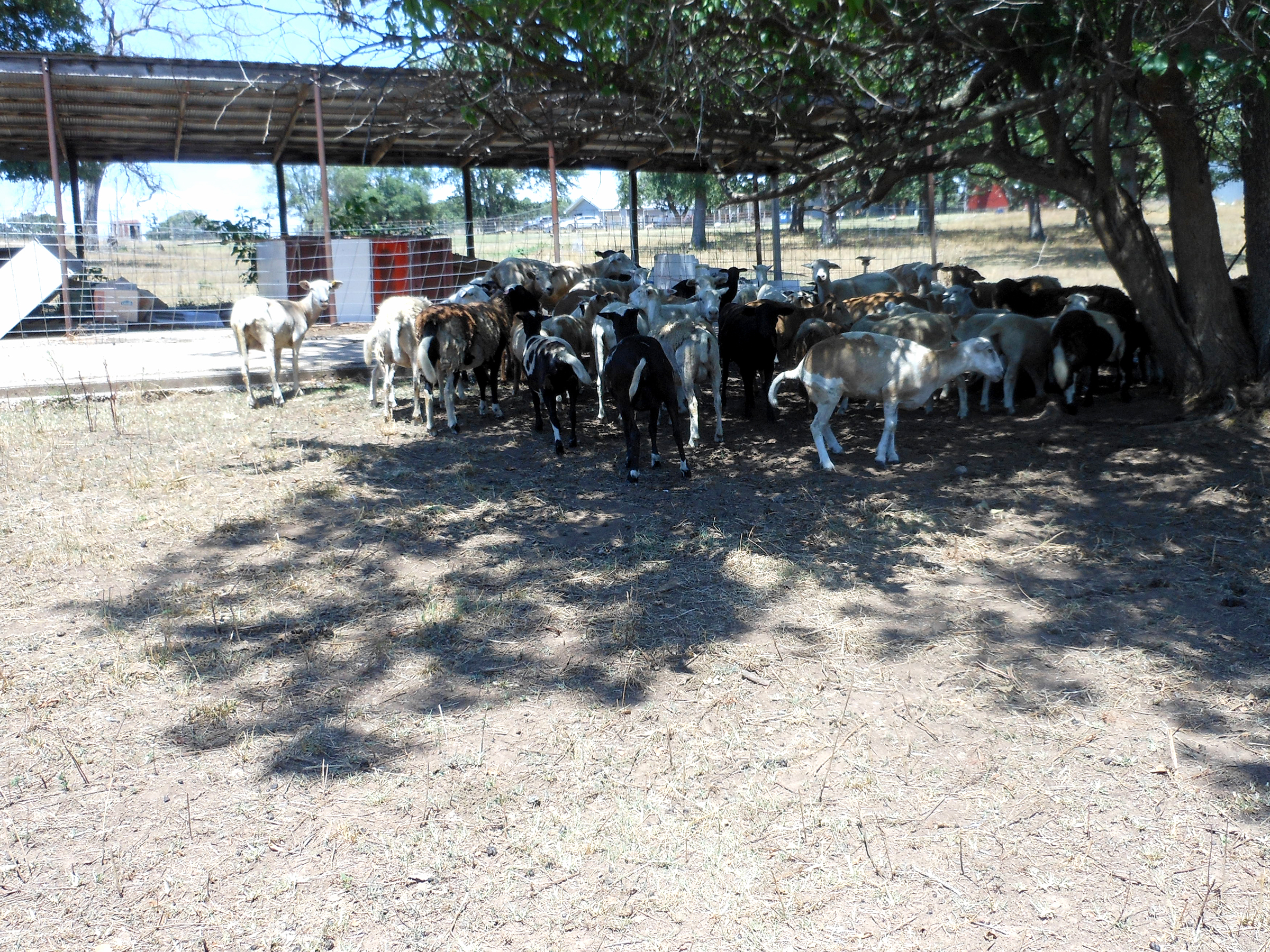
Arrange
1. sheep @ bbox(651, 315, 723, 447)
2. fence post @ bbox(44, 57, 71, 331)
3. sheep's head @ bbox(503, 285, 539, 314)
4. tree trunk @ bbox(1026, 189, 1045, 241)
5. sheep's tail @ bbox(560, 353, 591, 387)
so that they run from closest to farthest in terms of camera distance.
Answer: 1. sheep's tail @ bbox(560, 353, 591, 387)
2. sheep @ bbox(651, 315, 723, 447)
3. sheep's head @ bbox(503, 285, 539, 314)
4. fence post @ bbox(44, 57, 71, 331)
5. tree trunk @ bbox(1026, 189, 1045, 241)

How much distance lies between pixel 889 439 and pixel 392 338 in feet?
16.5

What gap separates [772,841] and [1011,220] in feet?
167

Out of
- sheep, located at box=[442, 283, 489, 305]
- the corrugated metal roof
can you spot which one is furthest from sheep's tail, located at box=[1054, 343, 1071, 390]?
sheep, located at box=[442, 283, 489, 305]

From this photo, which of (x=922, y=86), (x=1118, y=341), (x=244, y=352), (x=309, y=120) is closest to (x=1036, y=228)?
(x=309, y=120)

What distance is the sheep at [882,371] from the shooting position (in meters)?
7.95

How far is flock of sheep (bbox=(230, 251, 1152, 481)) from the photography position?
803cm

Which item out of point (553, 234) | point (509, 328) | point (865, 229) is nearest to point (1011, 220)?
point (865, 229)

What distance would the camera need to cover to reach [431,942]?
3.15 m

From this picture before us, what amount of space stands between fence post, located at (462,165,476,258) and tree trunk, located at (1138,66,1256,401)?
41.2 ft

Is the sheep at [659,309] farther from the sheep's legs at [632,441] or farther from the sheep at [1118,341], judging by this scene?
the sheep at [1118,341]

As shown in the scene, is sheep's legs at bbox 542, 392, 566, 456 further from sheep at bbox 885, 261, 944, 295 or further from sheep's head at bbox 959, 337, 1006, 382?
sheep at bbox 885, 261, 944, 295

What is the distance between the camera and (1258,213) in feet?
28.8

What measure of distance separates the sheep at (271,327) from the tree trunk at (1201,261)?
863 cm

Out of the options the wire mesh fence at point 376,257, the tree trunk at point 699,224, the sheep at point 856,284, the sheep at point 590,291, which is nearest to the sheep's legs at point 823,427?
the wire mesh fence at point 376,257
